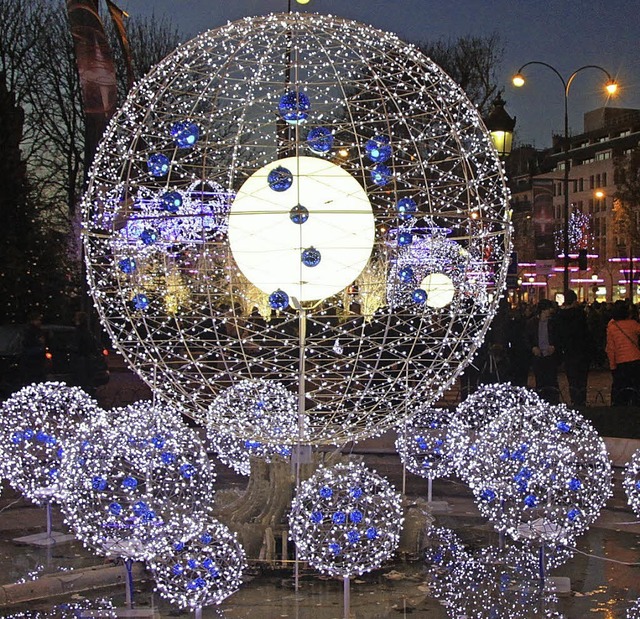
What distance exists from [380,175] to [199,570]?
268 centimetres

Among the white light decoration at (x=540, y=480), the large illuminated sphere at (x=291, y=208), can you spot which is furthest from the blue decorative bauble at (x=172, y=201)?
the white light decoration at (x=540, y=480)

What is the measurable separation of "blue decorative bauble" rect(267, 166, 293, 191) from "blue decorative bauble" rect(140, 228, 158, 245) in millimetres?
1109

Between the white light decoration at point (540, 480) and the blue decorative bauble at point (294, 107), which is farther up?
the blue decorative bauble at point (294, 107)

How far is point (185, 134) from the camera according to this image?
22.9 ft

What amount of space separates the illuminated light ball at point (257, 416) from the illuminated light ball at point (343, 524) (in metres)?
0.70

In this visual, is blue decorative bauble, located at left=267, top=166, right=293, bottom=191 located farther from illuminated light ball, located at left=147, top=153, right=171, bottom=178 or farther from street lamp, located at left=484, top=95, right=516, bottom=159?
street lamp, located at left=484, top=95, right=516, bottom=159

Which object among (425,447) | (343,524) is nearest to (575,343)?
(425,447)

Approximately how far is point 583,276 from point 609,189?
19.0 meters

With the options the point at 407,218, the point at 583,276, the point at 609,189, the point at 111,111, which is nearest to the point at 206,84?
the point at 407,218

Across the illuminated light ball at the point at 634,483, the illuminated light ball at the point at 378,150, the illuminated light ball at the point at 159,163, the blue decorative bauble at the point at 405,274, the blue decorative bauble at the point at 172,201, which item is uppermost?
the illuminated light ball at the point at 378,150

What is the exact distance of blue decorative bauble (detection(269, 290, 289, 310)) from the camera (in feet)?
21.1

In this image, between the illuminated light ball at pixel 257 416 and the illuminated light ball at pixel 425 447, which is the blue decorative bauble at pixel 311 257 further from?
the illuminated light ball at pixel 425 447

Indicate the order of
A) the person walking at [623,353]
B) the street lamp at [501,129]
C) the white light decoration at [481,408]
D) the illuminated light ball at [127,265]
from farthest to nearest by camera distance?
the street lamp at [501,129] < the person walking at [623,353] < the white light decoration at [481,408] < the illuminated light ball at [127,265]

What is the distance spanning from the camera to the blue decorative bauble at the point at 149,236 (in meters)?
7.28
